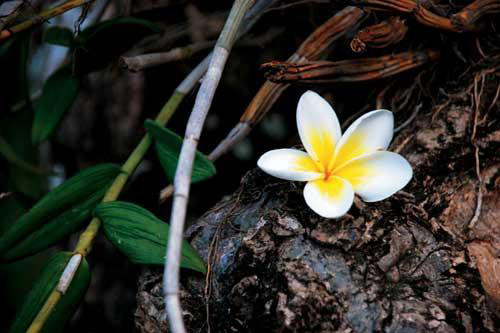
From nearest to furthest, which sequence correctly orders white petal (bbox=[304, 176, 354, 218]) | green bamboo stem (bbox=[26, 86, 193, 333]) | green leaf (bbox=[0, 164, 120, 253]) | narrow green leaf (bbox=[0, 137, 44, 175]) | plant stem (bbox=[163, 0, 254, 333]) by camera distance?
plant stem (bbox=[163, 0, 254, 333])
white petal (bbox=[304, 176, 354, 218])
green bamboo stem (bbox=[26, 86, 193, 333])
green leaf (bbox=[0, 164, 120, 253])
narrow green leaf (bbox=[0, 137, 44, 175])

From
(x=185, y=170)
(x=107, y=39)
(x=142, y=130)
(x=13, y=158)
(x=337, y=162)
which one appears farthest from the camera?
(x=142, y=130)

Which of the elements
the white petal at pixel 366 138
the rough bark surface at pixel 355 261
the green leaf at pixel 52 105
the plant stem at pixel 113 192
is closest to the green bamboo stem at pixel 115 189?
the plant stem at pixel 113 192

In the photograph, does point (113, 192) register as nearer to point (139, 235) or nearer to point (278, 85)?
point (139, 235)

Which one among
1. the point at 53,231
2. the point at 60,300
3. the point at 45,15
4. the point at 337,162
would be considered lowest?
the point at 60,300

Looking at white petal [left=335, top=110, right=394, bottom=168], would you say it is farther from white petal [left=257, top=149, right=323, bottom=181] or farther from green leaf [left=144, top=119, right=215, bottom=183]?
green leaf [left=144, top=119, right=215, bottom=183]

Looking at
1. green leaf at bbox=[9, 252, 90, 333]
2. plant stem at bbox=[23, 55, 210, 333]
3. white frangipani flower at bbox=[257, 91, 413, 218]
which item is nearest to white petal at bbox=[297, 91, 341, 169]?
white frangipani flower at bbox=[257, 91, 413, 218]

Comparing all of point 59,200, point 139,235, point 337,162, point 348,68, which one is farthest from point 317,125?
point 59,200

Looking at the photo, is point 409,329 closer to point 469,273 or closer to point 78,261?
point 469,273

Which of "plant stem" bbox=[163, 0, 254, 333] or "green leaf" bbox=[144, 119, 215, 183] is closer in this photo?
"plant stem" bbox=[163, 0, 254, 333]
